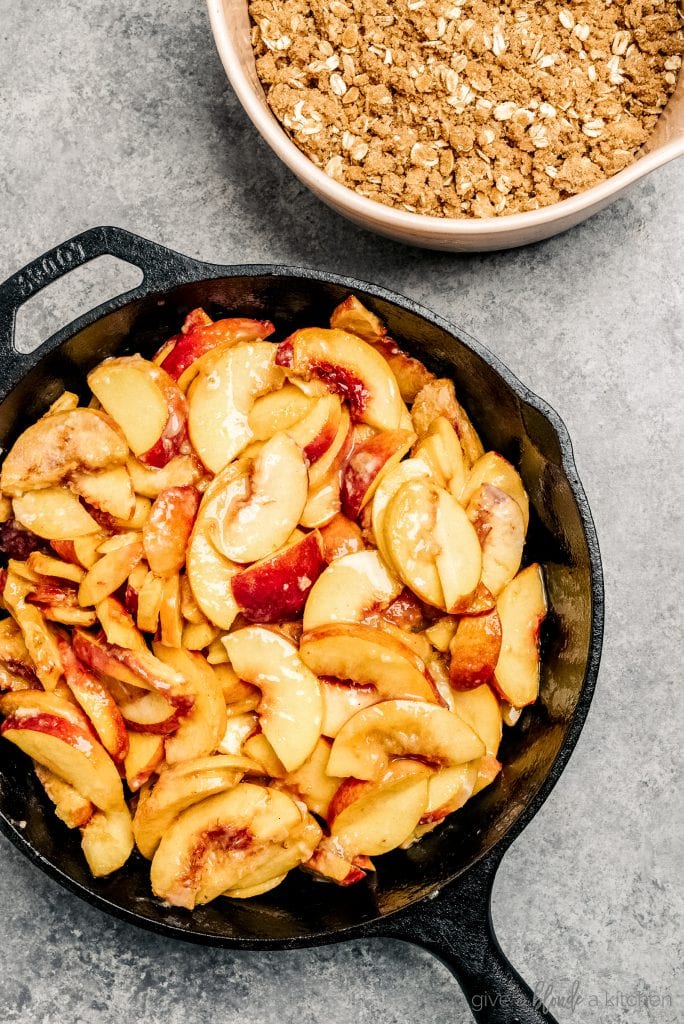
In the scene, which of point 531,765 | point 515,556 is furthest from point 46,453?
point 531,765

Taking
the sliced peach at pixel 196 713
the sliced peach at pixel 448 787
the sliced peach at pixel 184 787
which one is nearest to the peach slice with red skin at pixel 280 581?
the sliced peach at pixel 196 713

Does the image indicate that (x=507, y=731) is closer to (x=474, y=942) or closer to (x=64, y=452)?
(x=474, y=942)

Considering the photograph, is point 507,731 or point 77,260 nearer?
point 77,260

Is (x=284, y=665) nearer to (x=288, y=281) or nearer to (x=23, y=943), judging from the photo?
(x=288, y=281)

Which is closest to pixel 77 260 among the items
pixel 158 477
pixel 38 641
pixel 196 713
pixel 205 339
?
pixel 205 339

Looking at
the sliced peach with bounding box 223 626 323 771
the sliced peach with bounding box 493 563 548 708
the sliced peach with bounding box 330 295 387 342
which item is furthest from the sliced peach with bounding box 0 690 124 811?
the sliced peach with bounding box 330 295 387 342

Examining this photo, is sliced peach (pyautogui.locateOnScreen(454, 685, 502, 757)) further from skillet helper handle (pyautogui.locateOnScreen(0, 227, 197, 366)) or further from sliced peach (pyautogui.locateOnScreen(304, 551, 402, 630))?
skillet helper handle (pyautogui.locateOnScreen(0, 227, 197, 366))

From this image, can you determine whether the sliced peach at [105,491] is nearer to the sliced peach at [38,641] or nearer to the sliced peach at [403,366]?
the sliced peach at [38,641]
